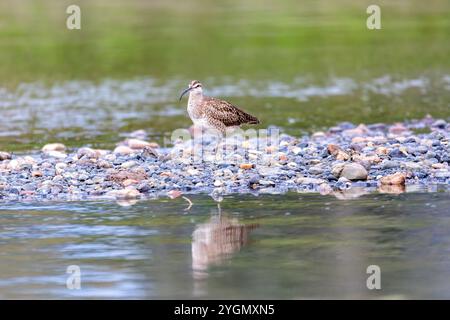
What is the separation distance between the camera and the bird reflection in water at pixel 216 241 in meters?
14.4

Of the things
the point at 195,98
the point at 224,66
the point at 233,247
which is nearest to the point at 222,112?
the point at 195,98

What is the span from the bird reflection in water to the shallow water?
0.6 inches

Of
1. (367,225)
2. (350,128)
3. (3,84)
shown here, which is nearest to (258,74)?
(3,84)

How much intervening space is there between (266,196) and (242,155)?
298 centimetres

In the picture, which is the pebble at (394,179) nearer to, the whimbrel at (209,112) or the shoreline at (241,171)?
the shoreline at (241,171)

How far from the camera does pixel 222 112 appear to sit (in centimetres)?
2325

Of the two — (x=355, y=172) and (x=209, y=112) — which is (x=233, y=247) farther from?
(x=209, y=112)

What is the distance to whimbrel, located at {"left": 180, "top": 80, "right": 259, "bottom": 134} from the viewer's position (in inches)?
908

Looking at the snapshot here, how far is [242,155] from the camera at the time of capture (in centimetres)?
2155

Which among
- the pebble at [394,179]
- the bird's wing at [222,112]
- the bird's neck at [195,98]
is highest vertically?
the bird's neck at [195,98]

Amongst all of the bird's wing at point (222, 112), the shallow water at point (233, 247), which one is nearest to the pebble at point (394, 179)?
the shallow water at point (233, 247)

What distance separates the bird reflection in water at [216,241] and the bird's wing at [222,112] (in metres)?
6.12

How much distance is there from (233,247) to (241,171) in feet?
17.3

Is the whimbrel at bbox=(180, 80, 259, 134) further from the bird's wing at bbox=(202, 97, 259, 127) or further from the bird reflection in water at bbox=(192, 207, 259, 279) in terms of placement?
the bird reflection in water at bbox=(192, 207, 259, 279)
